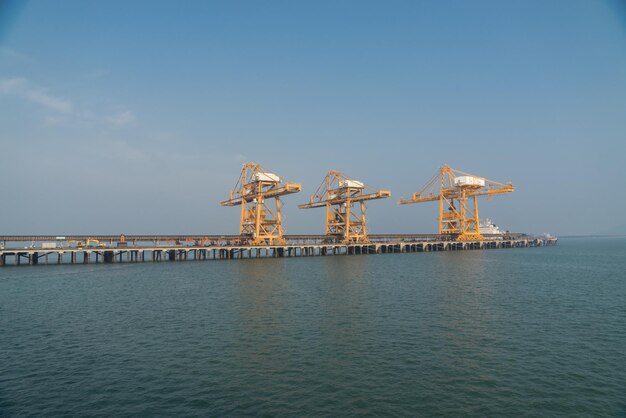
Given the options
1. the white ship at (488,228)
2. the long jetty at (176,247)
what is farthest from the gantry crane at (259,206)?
the white ship at (488,228)

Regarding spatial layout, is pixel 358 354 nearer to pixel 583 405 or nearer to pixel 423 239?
pixel 583 405

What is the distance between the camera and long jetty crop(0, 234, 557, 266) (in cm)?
6900

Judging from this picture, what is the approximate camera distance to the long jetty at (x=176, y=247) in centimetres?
6900

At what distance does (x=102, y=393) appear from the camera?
1466 centimetres

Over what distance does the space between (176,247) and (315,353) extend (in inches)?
2492

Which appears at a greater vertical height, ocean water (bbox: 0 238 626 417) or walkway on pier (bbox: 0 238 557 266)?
walkway on pier (bbox: 0 238 557 266)

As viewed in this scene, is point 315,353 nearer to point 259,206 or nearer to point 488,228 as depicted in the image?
point 259,206

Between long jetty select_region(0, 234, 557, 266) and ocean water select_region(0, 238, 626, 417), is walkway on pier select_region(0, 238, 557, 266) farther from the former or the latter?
ocean water select_region(0, 238, 626, 417)

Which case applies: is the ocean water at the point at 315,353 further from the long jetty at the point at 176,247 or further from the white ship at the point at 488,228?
the white ship at the point at 488,228

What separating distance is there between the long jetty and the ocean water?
3881cm

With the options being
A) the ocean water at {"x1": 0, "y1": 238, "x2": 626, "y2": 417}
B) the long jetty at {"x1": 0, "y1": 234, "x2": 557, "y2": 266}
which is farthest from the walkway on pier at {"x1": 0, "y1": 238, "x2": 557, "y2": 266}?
the ocean water at {"x1": 0, "y1": 238, "x2": 626, "y2": 417}

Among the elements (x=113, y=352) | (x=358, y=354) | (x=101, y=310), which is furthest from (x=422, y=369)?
(x=101, y=310)

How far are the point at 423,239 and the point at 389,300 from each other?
95360 mm

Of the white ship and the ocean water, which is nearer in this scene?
the ocean water
